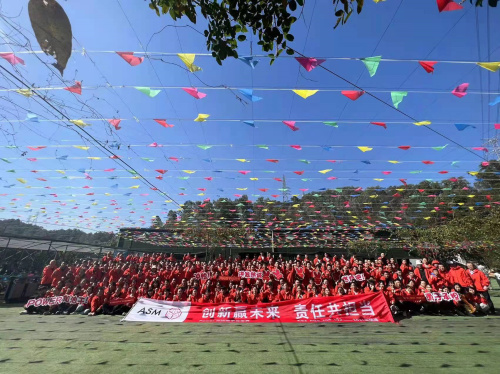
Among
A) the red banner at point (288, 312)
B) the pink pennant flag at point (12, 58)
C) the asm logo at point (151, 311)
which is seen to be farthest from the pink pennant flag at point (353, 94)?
the asm logo at point (151, 311)

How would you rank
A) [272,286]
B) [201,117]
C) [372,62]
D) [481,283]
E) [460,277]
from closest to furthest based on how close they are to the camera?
[372,62] < [201,117] < [481,283] < [460,277] < [272,286]

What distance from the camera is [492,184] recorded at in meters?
14.5

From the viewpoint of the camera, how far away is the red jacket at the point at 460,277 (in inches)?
292

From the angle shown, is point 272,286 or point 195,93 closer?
point 195,93

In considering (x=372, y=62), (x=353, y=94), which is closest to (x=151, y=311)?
(x=353, y=94)

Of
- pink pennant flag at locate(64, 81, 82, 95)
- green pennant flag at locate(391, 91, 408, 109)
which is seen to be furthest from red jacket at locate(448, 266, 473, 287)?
pink pennant flag at locate(64, 81, 82, 95)

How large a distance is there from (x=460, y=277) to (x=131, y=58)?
34.6 feet

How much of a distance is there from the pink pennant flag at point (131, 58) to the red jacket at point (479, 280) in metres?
10.2

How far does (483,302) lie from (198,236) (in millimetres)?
14433

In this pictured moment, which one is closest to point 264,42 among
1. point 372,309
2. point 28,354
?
point 28,354

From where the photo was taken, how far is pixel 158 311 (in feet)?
21.4

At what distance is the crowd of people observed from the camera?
6.91 m

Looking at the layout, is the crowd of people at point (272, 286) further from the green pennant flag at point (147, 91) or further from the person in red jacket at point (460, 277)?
the green pennant flag at point (147, 91)

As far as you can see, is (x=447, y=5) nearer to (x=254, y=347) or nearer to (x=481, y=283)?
(x=254, y=347)
